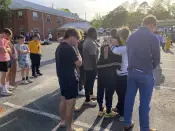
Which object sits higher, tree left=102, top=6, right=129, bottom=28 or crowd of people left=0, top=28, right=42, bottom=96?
tree left=102, top=6, right=129, bottom=28

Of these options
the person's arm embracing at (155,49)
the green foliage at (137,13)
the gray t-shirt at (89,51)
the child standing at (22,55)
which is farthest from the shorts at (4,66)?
the green foliage at (137,13)

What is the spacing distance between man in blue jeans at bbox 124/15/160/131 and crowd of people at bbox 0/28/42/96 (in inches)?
154

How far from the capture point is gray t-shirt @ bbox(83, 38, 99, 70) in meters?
5.28

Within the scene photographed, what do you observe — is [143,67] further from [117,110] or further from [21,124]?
[21,124]

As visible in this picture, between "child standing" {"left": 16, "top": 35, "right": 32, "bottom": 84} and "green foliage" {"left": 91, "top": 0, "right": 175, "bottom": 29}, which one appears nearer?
"child standing" {"left": 16, "top": 35, "right": 32, "bottom": 84}

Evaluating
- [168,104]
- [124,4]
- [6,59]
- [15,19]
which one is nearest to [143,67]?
[168,104]

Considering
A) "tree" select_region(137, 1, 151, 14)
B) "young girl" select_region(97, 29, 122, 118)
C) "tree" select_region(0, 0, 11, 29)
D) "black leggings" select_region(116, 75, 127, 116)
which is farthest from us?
"tree" select_region(137, 1, 151, 14)

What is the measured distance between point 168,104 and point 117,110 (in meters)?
1.43

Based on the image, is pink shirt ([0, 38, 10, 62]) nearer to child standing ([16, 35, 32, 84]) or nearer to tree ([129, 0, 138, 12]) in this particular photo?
child standing ([16, 35, 32, 84])

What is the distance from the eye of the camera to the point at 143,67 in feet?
12.3

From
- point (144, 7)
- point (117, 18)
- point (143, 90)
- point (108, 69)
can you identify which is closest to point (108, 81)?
point (108, 69)

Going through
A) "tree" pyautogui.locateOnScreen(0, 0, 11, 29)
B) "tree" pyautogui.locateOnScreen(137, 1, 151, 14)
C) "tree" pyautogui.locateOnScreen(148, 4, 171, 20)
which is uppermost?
"tree" pyautogui.locateOnScreen(137, 1, 151, 14)

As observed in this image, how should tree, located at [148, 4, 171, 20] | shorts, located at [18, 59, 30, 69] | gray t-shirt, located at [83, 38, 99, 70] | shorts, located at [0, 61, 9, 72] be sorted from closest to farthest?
gray t-shirt, located at [83, 38, 99, 70] < shorts, located at [0, 61, 9, 72] < shorts, located at [18, 59, 30, 69] < tree, located at [148, 4, 171, 20]

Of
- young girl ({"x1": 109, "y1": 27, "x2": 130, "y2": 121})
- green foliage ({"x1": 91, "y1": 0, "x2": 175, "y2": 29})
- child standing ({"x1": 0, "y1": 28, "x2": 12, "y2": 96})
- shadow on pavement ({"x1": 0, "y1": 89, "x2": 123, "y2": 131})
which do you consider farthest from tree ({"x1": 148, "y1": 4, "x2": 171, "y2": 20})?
young girl ({"x1": 109, "y1": 27, "x2": 130, "y2": 121})
